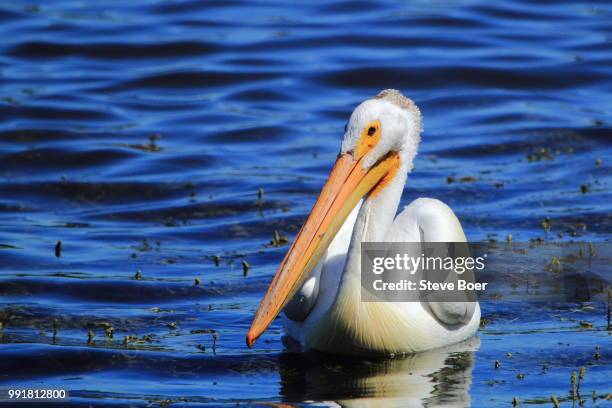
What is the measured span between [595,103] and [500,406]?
739cm

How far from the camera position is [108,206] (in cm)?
945

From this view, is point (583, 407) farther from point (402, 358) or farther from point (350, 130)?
point (350, 130)

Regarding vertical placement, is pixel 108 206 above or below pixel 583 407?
above

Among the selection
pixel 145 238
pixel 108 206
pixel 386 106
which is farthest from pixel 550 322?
pixel 108 206

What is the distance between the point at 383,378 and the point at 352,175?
967 mm

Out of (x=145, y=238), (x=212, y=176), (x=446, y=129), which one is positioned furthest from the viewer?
(x=446, y=129)

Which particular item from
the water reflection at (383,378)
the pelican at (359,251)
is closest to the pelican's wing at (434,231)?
the pelican at (359,251)

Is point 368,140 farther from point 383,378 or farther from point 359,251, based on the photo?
point 383,378

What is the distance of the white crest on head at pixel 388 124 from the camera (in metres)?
5.77

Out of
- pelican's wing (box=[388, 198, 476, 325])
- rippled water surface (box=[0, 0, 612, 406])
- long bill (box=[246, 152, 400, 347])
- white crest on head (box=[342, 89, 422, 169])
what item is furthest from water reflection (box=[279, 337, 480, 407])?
white crest on head (box=[342, 89, 422, 169])

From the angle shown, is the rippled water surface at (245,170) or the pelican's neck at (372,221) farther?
the rippled water surface at (245,170)

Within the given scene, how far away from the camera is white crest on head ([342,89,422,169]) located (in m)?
5.77

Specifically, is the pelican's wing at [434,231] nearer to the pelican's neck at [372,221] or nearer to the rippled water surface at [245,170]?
the pelican's neck at [372,221]

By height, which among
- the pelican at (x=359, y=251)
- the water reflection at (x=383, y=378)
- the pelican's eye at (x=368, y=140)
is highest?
the pelican's eye at (x=368, y=140)
